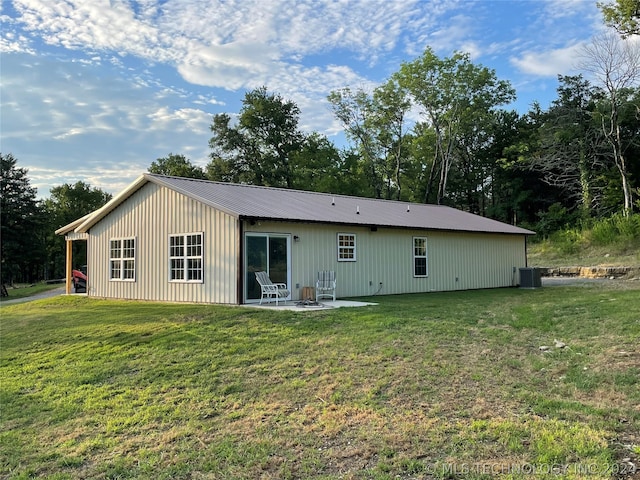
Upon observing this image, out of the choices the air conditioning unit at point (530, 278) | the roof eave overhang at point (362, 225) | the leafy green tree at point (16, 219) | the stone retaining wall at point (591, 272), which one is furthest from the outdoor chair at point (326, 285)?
the leafy green tree at point (16, 219)

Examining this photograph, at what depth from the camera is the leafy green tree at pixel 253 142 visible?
42969 millimetres

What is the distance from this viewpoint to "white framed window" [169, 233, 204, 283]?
1413 cm

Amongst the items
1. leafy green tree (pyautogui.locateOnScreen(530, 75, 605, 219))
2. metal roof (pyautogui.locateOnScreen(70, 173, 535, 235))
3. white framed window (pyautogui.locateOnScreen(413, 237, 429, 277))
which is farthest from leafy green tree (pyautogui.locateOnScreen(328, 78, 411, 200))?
white framed window (pyautogui.locateOnScreen(413, 237, 429, 277))

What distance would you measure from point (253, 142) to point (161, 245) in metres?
29.9

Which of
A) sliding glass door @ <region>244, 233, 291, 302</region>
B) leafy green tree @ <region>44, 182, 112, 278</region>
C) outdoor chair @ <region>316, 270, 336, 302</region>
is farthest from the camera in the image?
leafy green tree @ <region>44, 182, 112, 278</region>

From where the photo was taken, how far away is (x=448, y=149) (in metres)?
36.3

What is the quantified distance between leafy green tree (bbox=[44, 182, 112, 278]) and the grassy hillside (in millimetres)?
41984

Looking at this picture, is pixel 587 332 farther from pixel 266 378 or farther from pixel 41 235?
pixel 41 235

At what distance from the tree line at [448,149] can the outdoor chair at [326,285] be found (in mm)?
19545

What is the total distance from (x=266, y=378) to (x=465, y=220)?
15.9 metres

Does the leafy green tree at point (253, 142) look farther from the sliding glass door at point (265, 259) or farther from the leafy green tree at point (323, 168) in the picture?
the sliding glass door at point (265, 259)

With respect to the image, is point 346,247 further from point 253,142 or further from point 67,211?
point 67,211

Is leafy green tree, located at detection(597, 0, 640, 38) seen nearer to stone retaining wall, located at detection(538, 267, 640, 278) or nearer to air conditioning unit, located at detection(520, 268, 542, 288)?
stone retaining wall, located at detection(538, 267, 640, 278)

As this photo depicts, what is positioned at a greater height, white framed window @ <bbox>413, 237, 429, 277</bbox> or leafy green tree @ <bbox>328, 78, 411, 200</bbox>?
leafy green tree @ <bbox>328, 78, 411, 200</bbox>
